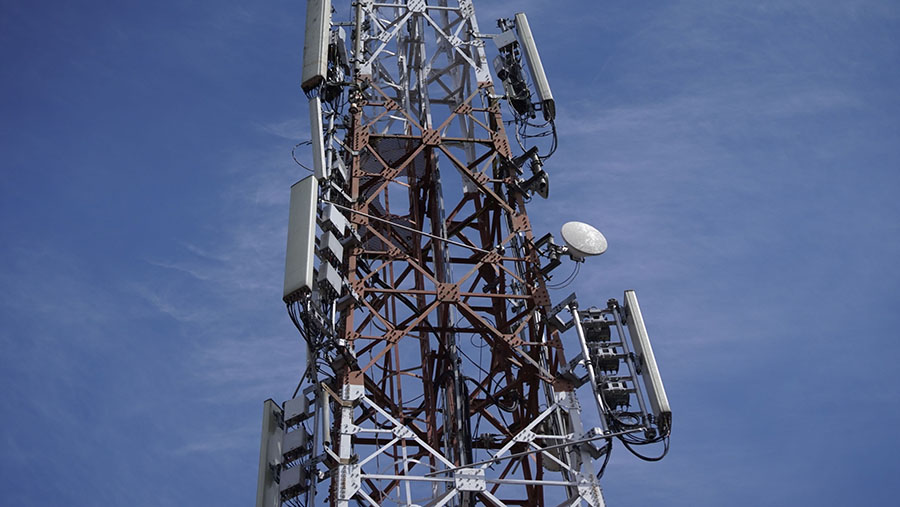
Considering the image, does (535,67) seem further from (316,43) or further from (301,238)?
(301,238)

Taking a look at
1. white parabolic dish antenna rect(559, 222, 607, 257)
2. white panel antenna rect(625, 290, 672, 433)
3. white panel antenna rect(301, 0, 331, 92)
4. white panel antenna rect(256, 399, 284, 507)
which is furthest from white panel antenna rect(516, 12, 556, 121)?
white panel antenna rect(256, 399, 284, 507)

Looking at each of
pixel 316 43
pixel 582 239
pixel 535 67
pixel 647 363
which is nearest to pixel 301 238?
pixel 582 239

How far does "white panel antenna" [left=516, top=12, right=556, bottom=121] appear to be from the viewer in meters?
29.3

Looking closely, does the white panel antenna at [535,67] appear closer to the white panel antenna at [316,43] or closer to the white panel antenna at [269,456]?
the white panel antenna at [316,43]

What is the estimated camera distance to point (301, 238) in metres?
23.0

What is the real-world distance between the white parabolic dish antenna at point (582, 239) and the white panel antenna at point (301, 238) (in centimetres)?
669

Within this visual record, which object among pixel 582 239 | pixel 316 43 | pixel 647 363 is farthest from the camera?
A: pixel 316 43

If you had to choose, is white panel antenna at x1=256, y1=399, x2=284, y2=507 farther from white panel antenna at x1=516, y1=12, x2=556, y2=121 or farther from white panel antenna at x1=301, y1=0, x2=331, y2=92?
white panel antenna at x1=516, y1=12, x2=556, y2=121

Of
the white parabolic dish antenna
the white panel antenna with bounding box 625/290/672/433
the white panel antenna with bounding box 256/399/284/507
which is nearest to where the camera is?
the white panel antenna with bounding box 625/290/672/433

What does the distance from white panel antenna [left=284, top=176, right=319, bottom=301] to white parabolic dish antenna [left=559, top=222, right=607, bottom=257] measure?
6690 millimetres

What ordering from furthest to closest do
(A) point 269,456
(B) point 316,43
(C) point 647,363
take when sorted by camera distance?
(B) point 316,43 → (A) point 269,456 → (C) point 647,363

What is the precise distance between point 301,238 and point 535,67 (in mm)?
10743

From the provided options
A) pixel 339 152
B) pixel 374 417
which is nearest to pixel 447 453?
pixel 374 417

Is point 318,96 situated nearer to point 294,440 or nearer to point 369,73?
point 369,73
